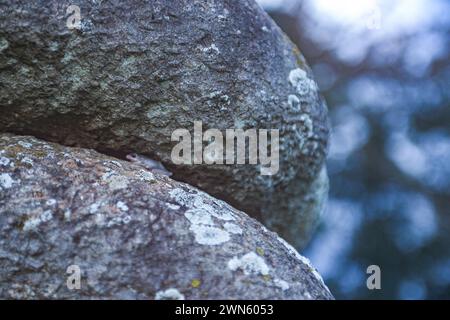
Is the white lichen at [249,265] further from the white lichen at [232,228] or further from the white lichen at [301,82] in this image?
the white lichen at [301,82]

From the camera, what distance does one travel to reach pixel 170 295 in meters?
0.98

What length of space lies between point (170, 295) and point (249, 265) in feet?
0.58

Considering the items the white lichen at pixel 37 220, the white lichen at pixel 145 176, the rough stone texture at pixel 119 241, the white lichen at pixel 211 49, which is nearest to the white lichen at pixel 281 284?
the rough stone texture at pixel 119 241

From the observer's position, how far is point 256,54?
4.42 feet

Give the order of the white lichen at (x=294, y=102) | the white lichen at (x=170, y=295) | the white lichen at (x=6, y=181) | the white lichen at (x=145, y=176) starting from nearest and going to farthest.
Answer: the white lichen at (x=170, y=295) < the white lichen at (x=6, y=181) < the white lichen at (x=145, y=176) < the white lichen at (x=294, y=102)

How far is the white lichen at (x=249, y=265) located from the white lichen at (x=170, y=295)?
0.12 metres

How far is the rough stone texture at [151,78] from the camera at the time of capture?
115 centimetres

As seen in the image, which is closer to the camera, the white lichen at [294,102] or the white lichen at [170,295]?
the white lichen at [170,295]

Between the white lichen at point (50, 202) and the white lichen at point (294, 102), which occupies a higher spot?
the white lichen at point (294, 102)

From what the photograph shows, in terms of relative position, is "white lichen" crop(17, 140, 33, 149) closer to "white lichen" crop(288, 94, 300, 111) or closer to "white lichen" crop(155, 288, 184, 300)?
"white lichen" crop(155, 288, 184, 300)
